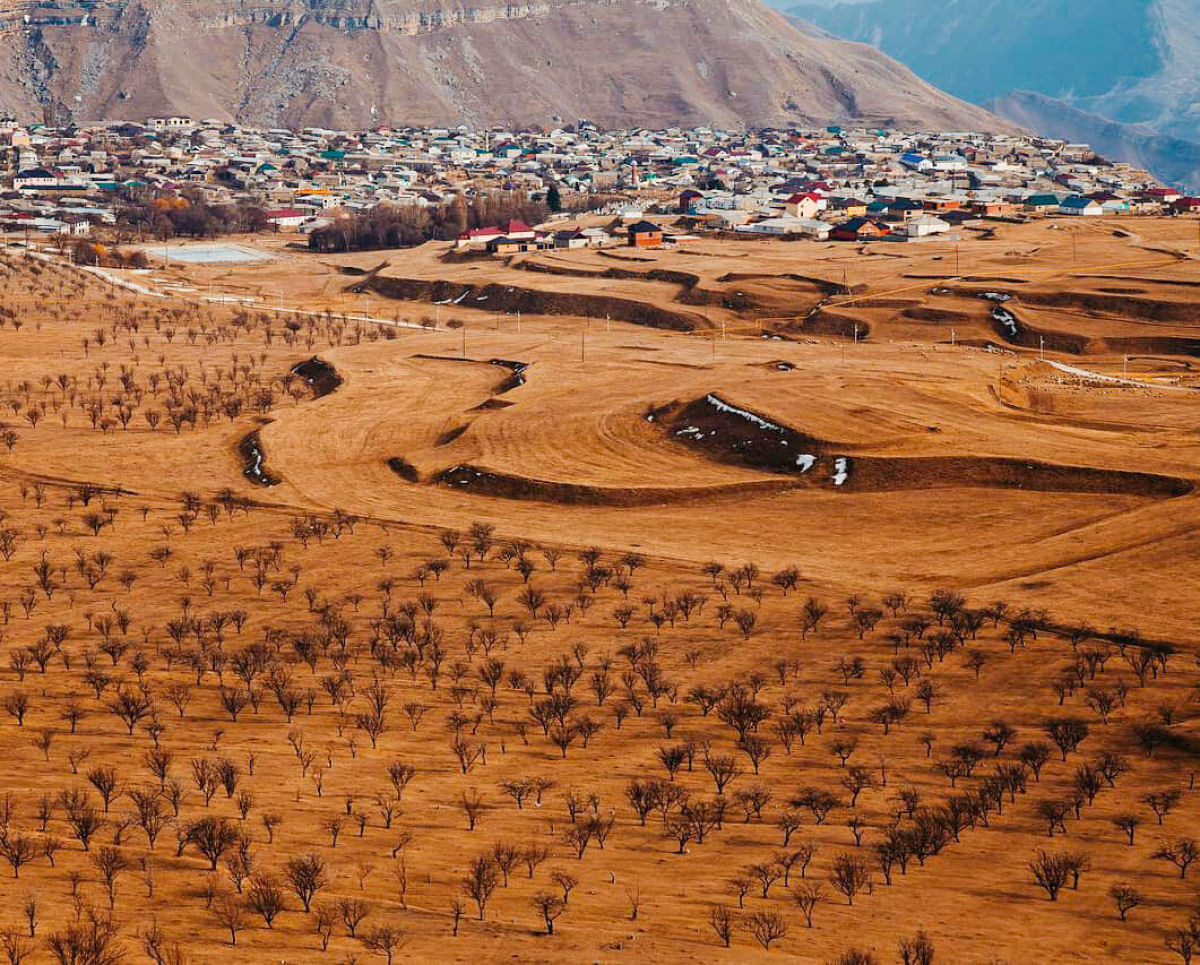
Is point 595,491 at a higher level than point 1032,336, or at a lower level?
lower

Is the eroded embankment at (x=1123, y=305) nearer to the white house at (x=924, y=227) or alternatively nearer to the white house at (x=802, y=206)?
the white house at (x=924, y=227)

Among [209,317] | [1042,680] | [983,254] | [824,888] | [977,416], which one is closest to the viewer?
[824,888]

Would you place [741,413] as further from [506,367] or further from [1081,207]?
[1081,207]

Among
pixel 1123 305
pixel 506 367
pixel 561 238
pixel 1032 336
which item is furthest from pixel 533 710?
pixel 561 238

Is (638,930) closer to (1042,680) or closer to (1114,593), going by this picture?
(1042,680)

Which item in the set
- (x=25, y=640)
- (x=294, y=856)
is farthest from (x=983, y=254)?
(x=294, y=856)
